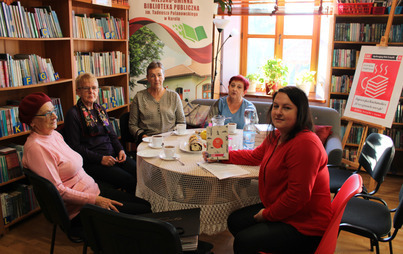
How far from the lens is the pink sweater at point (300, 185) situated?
1772 millimetres

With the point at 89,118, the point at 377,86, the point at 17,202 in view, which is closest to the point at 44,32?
the point at 89,118

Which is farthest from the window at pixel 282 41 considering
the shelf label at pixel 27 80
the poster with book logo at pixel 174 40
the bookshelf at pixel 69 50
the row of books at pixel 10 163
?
the row of books at pixel 10 163

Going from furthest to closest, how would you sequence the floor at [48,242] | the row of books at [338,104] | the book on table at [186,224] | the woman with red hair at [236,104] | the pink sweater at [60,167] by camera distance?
the row of books at [338,104]
the woman with red hair at [236,104]
the floor at [48,242]
the pink sweater at [60,167]
the book on table at [186,224]

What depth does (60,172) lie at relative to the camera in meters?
2.18

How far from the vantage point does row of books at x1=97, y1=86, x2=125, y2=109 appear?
412 cm

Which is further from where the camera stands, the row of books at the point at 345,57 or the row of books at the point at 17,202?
the row of books at the point at 345,57

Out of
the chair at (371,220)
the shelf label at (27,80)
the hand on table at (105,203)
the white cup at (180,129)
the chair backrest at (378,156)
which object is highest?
the shelf label at (27,80)

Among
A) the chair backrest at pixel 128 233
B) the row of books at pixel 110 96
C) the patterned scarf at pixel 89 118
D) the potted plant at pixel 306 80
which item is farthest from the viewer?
the potted plant at pixel 306 80

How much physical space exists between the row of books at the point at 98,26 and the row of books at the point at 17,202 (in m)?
1.58

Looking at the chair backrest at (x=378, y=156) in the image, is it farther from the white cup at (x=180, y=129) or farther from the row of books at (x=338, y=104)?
the row of books at (x=338, y=104)

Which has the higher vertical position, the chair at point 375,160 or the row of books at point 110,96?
the row of books at point 110,96

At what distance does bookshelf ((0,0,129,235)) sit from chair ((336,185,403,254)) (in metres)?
Result: 2.62

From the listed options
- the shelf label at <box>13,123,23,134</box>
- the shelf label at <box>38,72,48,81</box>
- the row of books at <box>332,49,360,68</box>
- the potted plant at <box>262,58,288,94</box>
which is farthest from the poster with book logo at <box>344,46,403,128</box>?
the shelf label at <box>13,123,23,134</box>

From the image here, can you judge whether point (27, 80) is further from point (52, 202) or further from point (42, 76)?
point (52, 202)
